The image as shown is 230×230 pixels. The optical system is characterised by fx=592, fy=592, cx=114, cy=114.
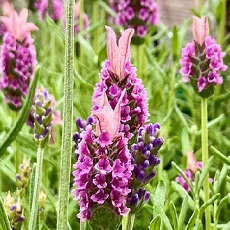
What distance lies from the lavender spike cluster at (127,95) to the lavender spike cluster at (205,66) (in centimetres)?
29

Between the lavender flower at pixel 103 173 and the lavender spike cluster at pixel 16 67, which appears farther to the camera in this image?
the lavender spike cluster at pixel 16 67

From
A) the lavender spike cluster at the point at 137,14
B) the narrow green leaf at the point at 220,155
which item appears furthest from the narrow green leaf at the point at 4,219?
the lavender spike cluster at the point at 137,14

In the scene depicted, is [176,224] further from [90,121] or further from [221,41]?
[221,41]

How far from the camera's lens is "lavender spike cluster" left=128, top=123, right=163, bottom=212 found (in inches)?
24.4

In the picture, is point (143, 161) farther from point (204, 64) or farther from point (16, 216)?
point (204, 64)

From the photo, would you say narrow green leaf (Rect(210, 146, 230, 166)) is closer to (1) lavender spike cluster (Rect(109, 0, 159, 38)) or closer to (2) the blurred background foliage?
(2) the blurred background foliage

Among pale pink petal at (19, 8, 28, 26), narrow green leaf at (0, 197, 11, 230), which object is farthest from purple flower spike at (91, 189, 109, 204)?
pale pink petal at (19, 8, 28, 26)

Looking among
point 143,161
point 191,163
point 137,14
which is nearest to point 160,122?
point 137,14

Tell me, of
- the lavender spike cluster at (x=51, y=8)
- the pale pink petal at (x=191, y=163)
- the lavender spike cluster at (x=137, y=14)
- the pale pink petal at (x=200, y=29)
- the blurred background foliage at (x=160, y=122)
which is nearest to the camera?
the pale pink petal at (x=200, y=29)

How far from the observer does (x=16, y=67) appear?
1033mm

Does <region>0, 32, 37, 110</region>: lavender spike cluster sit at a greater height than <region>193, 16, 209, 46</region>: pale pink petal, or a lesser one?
lesser

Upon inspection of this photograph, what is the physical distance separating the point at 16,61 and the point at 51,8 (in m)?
0.97

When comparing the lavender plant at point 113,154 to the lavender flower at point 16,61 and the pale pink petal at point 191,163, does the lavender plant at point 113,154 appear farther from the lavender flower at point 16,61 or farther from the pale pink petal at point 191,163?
the lavender flower at point 16,61

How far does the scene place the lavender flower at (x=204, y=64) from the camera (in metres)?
0.90
